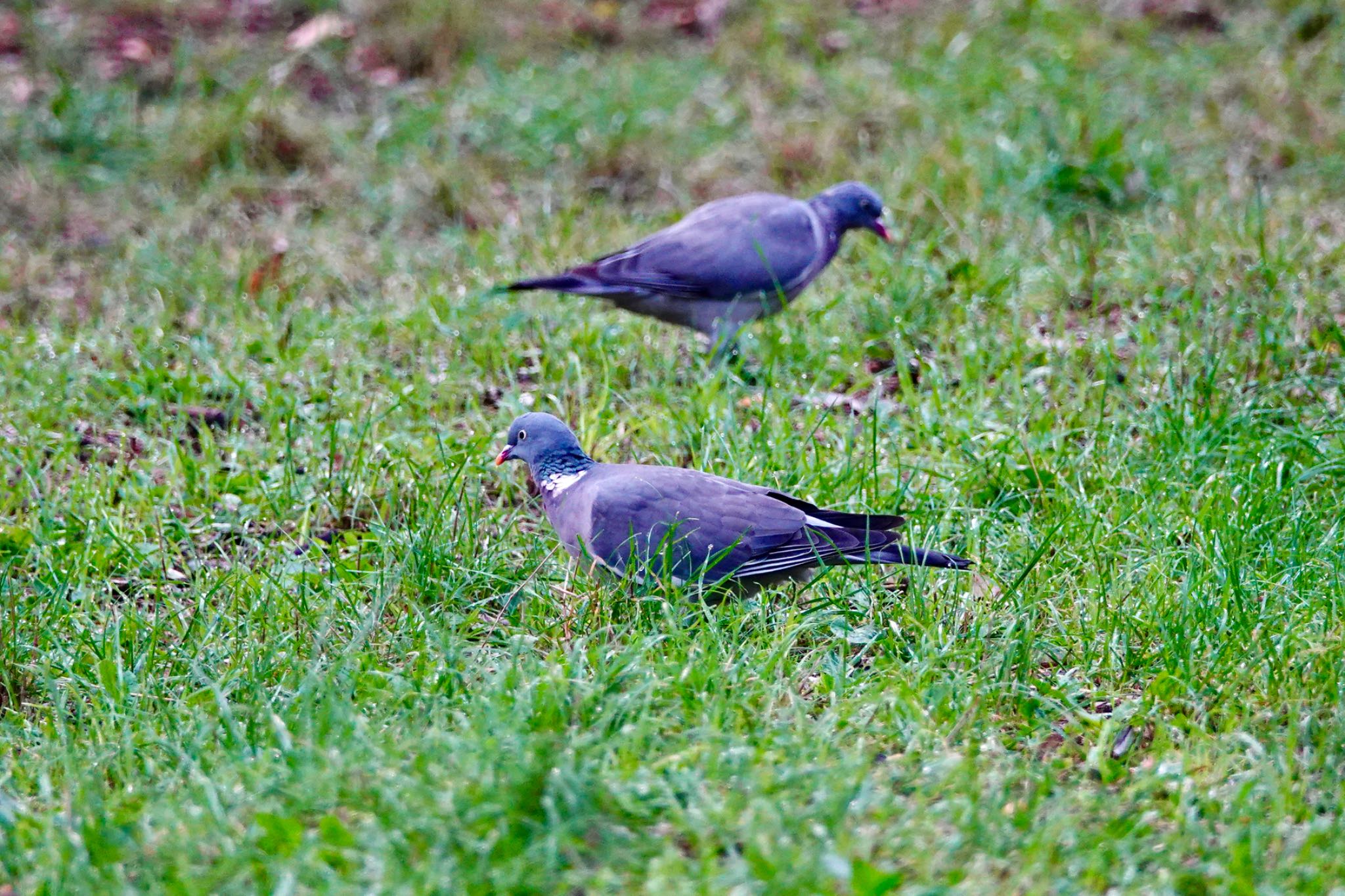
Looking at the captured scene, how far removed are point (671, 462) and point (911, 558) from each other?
115cm

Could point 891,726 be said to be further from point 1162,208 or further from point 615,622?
point 1162,208

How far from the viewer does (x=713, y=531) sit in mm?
3447

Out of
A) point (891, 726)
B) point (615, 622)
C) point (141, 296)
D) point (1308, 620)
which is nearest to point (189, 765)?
point (615, 622)

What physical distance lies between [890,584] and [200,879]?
1909 millimetres

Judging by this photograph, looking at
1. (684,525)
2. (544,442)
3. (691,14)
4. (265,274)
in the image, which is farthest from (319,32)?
(684,525)

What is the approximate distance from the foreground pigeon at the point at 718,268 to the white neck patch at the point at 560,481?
4.40 feet

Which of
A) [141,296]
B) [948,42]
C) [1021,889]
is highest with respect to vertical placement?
[948,42]

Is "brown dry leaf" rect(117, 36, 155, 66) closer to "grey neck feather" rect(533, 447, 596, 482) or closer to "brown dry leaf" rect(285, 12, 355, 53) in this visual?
"brown dry leaf" rect(285, 12, 355, 53)

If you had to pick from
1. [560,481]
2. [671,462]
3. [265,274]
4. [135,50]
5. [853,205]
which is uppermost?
[135,50]

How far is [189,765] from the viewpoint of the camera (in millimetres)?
2715

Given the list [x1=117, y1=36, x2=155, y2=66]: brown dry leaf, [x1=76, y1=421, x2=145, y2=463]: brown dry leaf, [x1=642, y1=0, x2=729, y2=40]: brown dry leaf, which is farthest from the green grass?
[x1=642, y1=0, x2=729, y2=40]: brown dry leaf

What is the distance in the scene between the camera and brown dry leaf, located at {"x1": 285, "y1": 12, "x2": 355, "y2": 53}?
27.6 feet

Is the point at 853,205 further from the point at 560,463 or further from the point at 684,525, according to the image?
the point at 684,525

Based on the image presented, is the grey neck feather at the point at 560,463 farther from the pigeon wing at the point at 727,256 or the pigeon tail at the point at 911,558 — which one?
the pigeon wing at the point at 727,256
